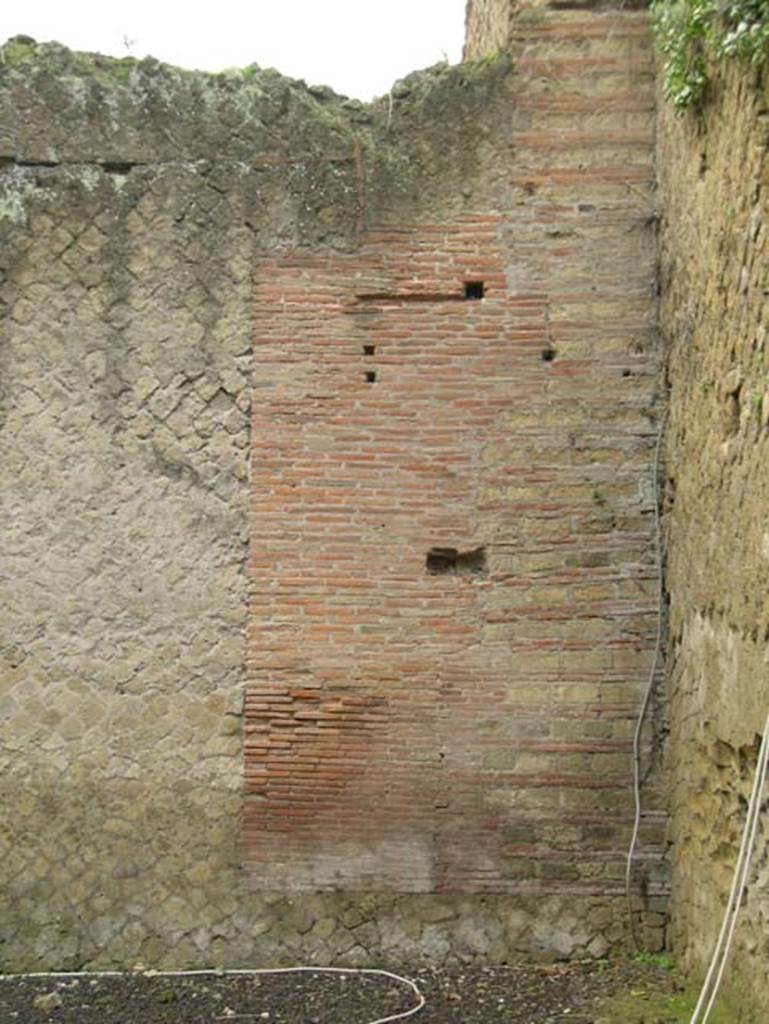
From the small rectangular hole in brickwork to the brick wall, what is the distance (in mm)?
19

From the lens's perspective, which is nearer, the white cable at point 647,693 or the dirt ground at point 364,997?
the dirt ground at point 364,997

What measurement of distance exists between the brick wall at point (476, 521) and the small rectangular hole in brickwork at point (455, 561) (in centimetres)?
2

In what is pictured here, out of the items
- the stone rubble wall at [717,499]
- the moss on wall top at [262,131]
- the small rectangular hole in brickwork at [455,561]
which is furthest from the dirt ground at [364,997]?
the moss on wall top at [262,131]

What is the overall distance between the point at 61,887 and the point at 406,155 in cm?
364

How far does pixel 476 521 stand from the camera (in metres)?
6.05

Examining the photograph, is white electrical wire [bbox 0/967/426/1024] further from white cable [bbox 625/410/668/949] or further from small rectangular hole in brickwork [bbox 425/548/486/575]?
small rectangular hole in brickwork [bbox 425/548/486/575]

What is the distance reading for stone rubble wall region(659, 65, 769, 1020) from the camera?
446 centimetres

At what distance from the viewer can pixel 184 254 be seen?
616 centimetres

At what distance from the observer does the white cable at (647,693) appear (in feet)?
19.1

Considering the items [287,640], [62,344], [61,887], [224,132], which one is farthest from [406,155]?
[61,887]

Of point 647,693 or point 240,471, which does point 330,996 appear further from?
point 240,471

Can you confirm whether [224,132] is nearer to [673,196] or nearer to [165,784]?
[673,196]

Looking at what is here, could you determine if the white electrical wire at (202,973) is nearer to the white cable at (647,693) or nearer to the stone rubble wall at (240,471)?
the stone rubble wall at (240,471)

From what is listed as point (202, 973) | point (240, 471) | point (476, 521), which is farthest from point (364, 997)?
point (240, 471)
